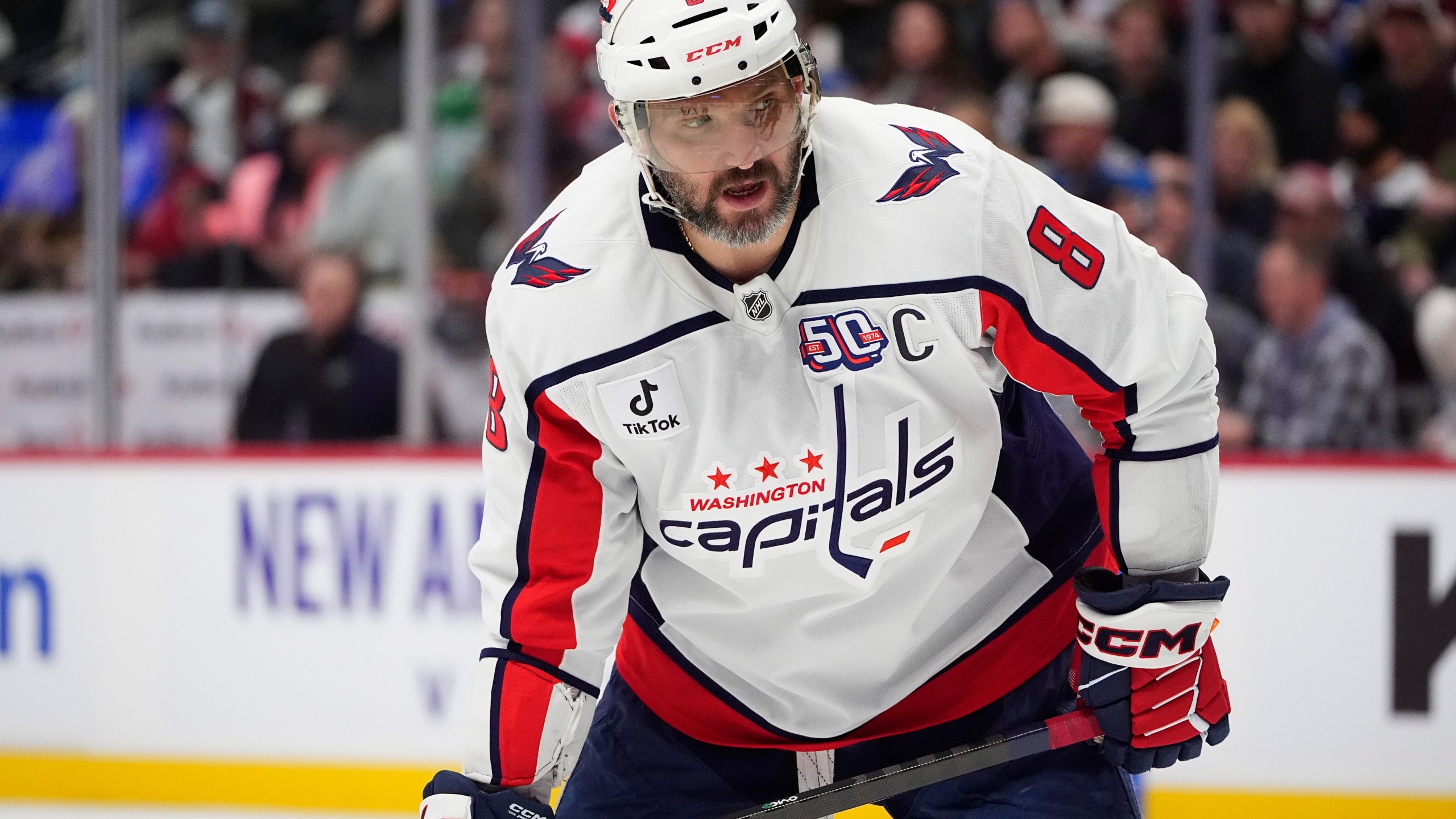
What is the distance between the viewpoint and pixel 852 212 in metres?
1.64

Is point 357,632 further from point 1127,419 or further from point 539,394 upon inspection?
point 1127,419

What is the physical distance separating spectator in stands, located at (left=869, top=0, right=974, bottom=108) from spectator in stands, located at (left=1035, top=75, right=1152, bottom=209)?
0.25 meters

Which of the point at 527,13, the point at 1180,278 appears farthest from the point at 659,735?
the point at 527,13

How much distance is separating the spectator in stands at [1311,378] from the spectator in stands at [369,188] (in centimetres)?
216

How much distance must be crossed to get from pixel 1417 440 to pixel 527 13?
102 inches

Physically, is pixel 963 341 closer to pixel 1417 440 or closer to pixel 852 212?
pixel 852 212

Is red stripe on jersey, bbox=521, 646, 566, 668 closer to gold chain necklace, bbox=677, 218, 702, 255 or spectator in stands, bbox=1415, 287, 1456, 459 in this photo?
gold chain necklace, bbox=677, 218, 702, 255

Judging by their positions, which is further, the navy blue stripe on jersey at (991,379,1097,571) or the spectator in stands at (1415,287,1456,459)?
the spectator in stands at (1415,287,1456,459)

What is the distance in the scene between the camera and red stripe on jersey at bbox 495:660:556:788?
5.62 feet

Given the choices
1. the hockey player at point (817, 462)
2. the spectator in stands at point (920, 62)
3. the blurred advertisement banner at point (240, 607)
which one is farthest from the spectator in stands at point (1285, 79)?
the hockey player at point (817, 462)

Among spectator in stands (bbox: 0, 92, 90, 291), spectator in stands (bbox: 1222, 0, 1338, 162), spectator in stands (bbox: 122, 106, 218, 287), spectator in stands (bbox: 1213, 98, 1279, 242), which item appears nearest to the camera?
spectator in stands (bbox: 1213, 98, 1279, 242)

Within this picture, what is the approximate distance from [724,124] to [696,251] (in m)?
0.14

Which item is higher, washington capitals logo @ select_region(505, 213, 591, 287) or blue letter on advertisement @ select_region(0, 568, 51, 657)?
washington capitals logo @ select_region(505, 213, 591, 287)

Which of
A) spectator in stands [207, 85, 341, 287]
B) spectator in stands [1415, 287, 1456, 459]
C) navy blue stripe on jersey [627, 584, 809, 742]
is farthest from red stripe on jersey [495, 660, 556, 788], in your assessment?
spectator in stands [207, 85, 341, 287]
